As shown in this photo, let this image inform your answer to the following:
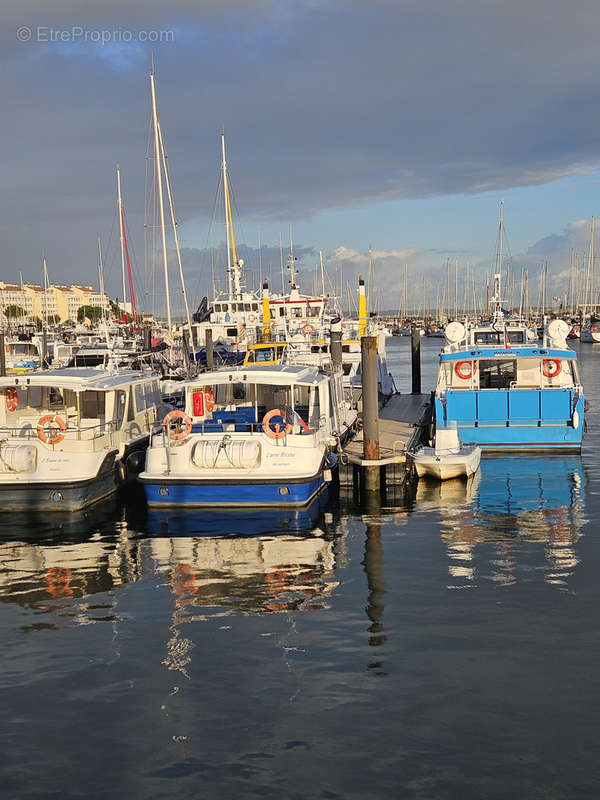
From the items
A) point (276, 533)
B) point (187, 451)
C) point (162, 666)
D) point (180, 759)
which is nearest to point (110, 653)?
point (162, 666)

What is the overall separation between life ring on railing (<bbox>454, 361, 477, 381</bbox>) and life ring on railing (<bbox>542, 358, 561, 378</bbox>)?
241 centimetres

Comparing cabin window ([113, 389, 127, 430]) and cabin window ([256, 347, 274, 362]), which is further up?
cabin window ([256, 347, 274, 362])

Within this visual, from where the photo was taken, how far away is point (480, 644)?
430 inches

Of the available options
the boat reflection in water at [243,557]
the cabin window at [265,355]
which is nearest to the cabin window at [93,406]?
the boat reflection in water at [243,557]

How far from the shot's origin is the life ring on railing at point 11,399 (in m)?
21.2

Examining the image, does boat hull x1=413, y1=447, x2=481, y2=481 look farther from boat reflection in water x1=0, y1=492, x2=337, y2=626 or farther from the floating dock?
boat reflection in water x1=0, y1=492, x2=337, y2=626

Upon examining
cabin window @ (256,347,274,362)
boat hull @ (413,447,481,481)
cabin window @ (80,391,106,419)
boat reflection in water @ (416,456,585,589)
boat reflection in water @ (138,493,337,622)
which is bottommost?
boat reflection in water @ (416,456,585,589)

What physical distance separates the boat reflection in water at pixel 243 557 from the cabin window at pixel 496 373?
10328 mm

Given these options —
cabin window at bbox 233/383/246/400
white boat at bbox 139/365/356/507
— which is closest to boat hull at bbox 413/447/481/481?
white boat at bbox 139/365/356/507

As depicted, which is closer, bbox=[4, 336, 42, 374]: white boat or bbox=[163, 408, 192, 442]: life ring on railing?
bbox=[163, 408, 192, 442]: life ring on railing

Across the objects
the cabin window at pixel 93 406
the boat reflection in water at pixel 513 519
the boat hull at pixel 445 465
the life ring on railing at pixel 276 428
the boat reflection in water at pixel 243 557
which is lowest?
the boat reflection in water at pixel 513 519

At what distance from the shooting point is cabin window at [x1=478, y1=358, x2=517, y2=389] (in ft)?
91.0

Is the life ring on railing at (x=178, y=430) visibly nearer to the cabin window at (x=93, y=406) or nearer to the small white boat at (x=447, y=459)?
the cabin window at (x=93, y=406)

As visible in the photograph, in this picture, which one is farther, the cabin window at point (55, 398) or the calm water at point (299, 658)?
the cabin window at point (55, 398)
